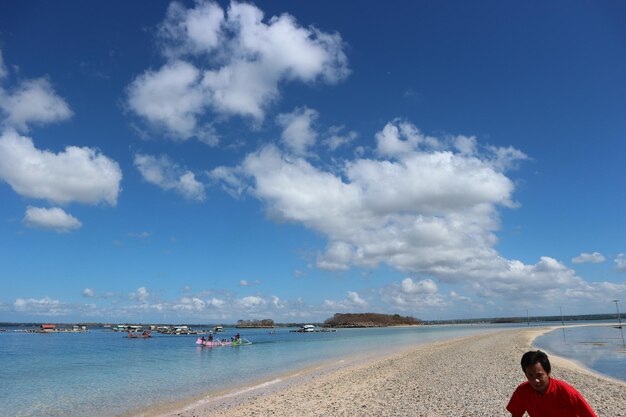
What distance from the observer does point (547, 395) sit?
4176 mm

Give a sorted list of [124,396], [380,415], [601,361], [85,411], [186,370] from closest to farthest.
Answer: [380,415]
[85,411]
[124,396]
[601,361]
[186,370]

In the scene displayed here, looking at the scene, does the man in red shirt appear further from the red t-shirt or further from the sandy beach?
the sandy beach

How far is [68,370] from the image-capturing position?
107 feet

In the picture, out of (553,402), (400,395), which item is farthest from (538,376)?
(400,395)

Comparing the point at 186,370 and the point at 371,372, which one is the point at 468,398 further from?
the point at 186,370

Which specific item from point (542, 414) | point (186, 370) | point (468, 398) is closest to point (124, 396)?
point (186, 370)

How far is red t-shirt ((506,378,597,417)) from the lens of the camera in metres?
4.05

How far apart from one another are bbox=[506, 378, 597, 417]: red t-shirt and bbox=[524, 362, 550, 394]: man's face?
74 millimetres

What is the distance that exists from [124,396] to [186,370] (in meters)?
11.2

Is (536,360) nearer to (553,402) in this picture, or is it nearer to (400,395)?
(553,402)

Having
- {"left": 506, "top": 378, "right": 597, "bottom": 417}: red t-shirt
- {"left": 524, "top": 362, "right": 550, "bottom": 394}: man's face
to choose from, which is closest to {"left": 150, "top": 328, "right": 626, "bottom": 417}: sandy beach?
{"left": 506, "top": 378, "right": 597, "bottom": 417}: red t-shirt

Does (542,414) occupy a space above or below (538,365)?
below

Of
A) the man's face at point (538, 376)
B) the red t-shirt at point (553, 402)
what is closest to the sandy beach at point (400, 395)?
→ the red t-shirt at point (553, 402)

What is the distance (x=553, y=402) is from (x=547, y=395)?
0.24ft
